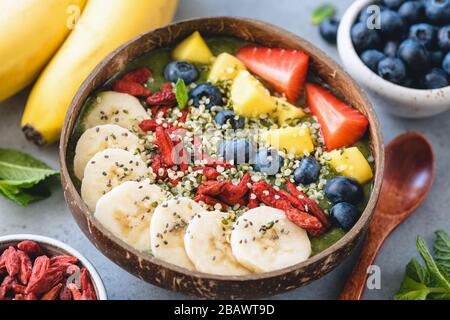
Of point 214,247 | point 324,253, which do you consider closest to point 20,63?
point 214,247

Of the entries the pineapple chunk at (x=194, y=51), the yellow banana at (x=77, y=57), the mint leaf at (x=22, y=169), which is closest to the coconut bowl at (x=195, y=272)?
the pineapple chunk at (x=194, y=51)

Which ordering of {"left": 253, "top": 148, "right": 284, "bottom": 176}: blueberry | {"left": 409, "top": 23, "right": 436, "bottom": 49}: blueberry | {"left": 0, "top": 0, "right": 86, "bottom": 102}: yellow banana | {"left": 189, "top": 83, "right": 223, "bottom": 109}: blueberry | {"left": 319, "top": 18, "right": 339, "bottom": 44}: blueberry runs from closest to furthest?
{"left": 253, "top": 148, "right": 284, "bottom": 176}: blueberry, {"left": 189, "top": 83, "right": 223, "bottom": 109}: blueberry, {"left": 0, "top": 0, "right": 86, "bottom": 102}: yellow banana, {"left": 409, "top": 23, "right": 436, "bottom": 49}: blueberry, {"left": 319, "top": 18, "right": 339, "bottom": 44}: blueberry

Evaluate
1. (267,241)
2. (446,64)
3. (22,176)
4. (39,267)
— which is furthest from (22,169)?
(446,64)

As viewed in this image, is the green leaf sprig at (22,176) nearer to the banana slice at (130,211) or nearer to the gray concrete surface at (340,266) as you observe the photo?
the gray concrete surface at (340,266)

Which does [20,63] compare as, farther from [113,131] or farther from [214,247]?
[214,247]

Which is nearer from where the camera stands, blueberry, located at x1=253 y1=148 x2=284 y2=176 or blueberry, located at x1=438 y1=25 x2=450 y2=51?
blueberry, located at x1=253 y1=148 x2=284 y2=176

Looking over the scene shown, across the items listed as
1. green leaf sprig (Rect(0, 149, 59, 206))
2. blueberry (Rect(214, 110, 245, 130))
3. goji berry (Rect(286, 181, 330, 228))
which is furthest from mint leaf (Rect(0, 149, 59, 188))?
goji berry (Rect(286, 181, 330, 228))

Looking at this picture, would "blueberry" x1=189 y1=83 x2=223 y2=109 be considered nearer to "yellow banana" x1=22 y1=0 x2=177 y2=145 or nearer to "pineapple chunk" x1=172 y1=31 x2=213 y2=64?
"pineapple chunk" x1=172 y1=31 x2=213 y2=64
